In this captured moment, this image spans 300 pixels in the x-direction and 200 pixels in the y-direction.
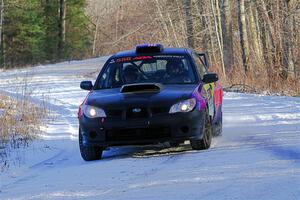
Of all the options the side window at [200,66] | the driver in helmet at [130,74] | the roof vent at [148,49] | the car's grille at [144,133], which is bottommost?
the car's grille at [144,133]

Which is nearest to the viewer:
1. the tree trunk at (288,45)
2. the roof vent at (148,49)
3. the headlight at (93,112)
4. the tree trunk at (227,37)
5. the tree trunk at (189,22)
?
the headlight at (93,112)

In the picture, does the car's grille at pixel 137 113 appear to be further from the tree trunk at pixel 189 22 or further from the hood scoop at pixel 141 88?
the tree trunk at pixel 189 22

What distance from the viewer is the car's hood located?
8273mm

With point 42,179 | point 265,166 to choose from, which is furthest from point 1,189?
point 265,166

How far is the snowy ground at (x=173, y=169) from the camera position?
5945mm

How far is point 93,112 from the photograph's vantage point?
8461 millimetres

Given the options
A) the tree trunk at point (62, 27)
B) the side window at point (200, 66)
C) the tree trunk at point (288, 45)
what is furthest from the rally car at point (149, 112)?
the tree trunk at point (62, 27)

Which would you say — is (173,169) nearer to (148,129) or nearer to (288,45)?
(148,129)

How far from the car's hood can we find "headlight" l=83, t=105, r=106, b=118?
0.05 metres

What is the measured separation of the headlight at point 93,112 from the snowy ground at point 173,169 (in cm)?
60

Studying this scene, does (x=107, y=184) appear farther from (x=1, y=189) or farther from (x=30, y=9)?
(x=30, y=9)

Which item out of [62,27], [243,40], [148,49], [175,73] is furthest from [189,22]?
[62,27]

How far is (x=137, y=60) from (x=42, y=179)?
292 centimetres

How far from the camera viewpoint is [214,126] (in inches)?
392
